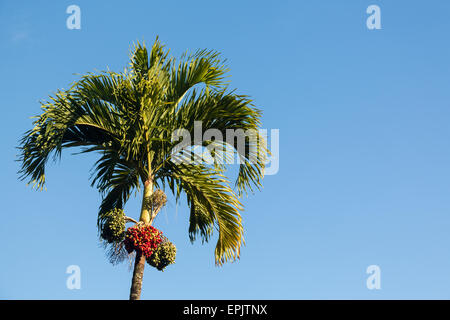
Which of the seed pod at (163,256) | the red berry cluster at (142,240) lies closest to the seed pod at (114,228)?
the red berry cluster at (142,240)

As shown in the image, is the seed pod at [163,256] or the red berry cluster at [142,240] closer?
the red berry cluster at [142,240]

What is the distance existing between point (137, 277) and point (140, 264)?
23cm

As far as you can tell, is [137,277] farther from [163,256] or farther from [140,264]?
[163,256]

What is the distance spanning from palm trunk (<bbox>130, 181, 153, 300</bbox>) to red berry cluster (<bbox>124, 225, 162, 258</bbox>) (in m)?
0.13

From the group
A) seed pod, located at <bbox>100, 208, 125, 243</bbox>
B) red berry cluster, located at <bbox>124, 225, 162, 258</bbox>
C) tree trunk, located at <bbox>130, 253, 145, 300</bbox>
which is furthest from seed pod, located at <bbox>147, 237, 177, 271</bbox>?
seed pod, located at <bbox>100, 208, 125, 243</bbox>

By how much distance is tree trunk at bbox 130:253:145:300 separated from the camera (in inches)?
342

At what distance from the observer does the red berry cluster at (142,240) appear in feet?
29.3

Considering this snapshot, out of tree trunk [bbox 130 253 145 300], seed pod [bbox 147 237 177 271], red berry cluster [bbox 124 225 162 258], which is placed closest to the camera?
tree trunk [bbox 130 253 145 300]

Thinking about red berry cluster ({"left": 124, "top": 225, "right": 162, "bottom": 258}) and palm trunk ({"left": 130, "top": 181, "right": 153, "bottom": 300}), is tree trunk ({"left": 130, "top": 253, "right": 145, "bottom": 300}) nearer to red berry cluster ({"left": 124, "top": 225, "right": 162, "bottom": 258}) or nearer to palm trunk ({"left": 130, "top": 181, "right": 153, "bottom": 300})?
Answer: palm trunk ({"left": 130, "top": 181, "right": 153, "bottom": 300})

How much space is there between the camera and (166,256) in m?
9.09

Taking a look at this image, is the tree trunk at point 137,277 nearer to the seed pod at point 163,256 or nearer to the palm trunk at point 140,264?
the palm trunk at point 140,264
